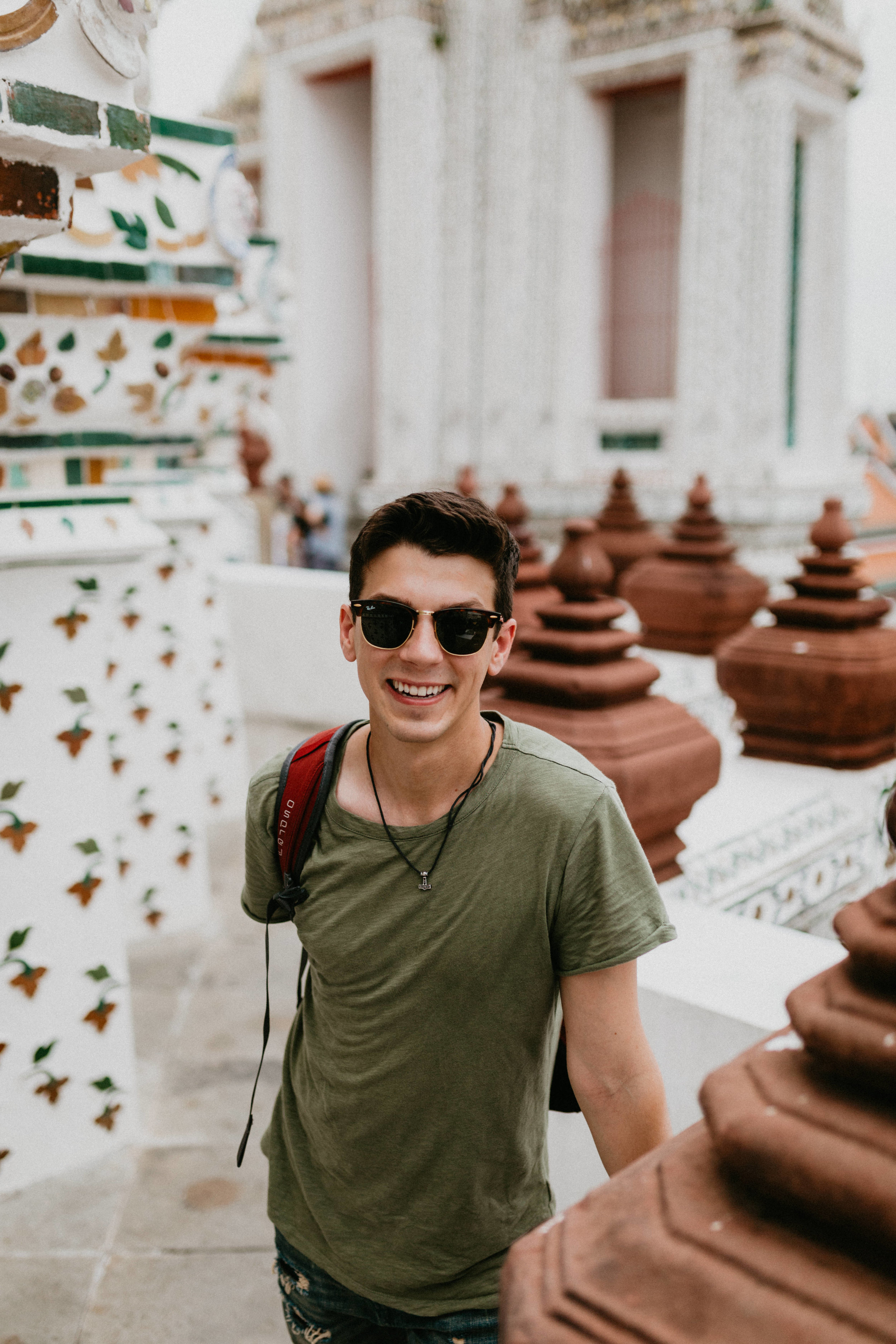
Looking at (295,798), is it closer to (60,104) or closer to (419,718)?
(419,718)

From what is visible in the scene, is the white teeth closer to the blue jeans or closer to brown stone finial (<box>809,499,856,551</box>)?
the blue jeans

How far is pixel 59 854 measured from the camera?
102 inches

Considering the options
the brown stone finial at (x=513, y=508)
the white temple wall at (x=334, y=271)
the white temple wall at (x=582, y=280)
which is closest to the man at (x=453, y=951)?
the brown stone finial at (x=513, y=508)

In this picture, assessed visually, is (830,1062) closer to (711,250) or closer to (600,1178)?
(600,1178)

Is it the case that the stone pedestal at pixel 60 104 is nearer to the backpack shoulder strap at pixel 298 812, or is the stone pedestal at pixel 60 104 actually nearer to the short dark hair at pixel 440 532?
the short dark hair at pixel 440 532

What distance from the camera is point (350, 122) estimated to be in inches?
467

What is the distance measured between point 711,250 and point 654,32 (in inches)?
72.3

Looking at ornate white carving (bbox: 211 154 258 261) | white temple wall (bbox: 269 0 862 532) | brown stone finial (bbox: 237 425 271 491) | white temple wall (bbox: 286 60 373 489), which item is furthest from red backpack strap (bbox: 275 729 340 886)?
white temple wall (bbox: 286 60 373 489)

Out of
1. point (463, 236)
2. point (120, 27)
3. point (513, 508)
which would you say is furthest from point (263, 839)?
point (463, 236)

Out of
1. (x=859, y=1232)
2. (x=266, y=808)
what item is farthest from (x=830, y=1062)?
(x=266, y=808)

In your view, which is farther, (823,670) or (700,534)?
(700,534)

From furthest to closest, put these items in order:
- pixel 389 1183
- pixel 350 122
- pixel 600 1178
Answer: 1. pixel 350 122
2. pixel 600 1178
3. pixel 389 1183

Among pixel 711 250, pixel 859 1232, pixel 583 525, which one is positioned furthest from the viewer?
pixel 711 250

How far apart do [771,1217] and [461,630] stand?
0.63 meters
